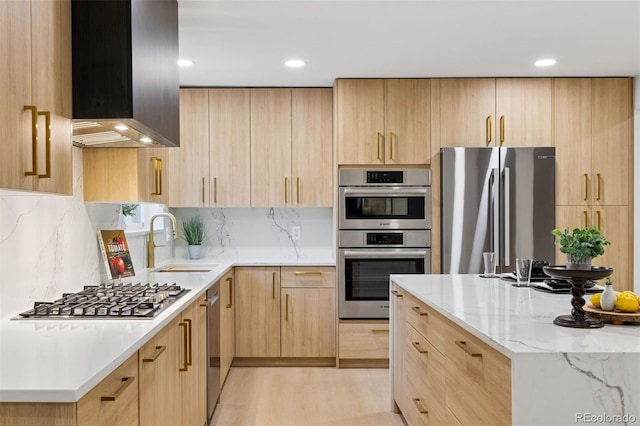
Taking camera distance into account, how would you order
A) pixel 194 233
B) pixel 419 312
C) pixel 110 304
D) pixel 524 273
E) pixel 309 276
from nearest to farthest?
pixel 110 304 < pixel 419 312 < pixel 524 273 < pixel 309 276 < pixel 194 233

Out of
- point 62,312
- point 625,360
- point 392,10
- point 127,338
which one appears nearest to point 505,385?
point 625,360

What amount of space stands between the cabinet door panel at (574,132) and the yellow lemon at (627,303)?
2.90m

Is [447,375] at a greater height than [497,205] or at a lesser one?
lesser

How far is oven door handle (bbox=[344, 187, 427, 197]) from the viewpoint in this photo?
189 inches

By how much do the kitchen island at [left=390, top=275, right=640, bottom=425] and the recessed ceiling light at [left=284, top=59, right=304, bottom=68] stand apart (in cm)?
211

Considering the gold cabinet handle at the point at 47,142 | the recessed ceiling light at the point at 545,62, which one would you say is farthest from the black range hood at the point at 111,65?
the recessed ceiling light at the point at 545,62

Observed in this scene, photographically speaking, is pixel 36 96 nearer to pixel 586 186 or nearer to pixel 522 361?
pixel 522 361

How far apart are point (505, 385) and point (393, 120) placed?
3.32m

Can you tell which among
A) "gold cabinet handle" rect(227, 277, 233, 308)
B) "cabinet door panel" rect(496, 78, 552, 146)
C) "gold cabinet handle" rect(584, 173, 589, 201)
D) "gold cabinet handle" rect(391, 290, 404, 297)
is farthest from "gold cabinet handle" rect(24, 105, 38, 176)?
"gold cabinet handle" rect(584, 173, 589, 201)

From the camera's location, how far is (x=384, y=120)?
4.81 metres

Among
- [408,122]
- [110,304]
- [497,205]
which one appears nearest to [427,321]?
[110,304]

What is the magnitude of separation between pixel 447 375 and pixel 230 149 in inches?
127

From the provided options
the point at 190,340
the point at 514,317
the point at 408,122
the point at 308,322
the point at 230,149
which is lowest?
the point at 308,322

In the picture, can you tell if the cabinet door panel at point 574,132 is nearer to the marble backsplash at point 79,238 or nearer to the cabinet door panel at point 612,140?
the cabinet door panel at point 612,140
